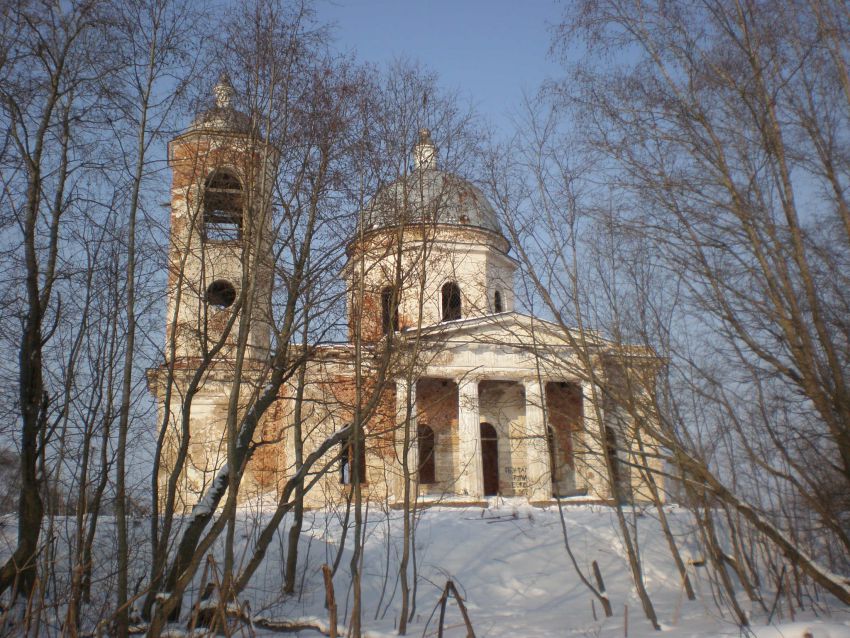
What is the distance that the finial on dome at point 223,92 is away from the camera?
9180 mm

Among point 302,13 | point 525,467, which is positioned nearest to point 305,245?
point 302,13

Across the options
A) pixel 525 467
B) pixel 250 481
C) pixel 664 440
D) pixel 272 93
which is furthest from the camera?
pixel 525 467

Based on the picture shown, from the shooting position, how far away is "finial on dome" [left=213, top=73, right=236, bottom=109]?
30.1ft

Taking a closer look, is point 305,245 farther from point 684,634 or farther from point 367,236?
point 684,634

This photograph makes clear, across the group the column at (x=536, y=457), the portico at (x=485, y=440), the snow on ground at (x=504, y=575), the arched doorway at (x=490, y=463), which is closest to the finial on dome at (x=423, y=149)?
the snow on ground at (x=504, y=575)

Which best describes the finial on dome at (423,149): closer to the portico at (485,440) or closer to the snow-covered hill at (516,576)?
the snow-covered hill at (516,576)

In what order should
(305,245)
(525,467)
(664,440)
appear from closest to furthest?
(664,440) < (305,245) < (525,467)

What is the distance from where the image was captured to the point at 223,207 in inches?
428

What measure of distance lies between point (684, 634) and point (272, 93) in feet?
25.8

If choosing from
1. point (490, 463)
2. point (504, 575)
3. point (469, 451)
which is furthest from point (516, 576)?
point (490, 463)

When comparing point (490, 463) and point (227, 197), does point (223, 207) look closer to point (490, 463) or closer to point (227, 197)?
point (227, 197)

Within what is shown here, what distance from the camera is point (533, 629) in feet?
36.5

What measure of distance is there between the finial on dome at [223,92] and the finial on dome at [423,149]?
287 centimetres

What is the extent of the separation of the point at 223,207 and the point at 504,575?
31.0 ft
